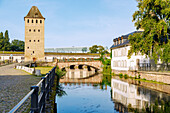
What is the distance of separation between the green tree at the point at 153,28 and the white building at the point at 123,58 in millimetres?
8335

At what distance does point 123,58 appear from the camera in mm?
38688

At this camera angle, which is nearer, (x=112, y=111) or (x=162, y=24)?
(x=112, y=111)

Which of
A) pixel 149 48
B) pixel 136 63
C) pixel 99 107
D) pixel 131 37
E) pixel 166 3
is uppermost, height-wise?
pixel 166 3

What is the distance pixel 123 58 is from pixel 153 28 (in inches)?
632

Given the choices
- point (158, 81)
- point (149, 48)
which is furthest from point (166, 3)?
point (158, 81)

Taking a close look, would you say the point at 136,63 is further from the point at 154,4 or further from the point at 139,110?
the point at 139,110

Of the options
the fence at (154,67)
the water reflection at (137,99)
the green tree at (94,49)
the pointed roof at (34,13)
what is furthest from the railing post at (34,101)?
the green tree at (94,49)

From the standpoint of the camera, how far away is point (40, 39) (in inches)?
2283

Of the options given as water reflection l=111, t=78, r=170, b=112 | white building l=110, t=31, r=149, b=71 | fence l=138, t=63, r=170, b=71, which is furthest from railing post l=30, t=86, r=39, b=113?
white building l=110, t=31, r=149, b=71

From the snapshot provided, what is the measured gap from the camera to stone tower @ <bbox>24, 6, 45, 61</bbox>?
57219 millimetres

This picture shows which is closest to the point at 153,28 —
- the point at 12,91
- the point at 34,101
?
the point at 12,91

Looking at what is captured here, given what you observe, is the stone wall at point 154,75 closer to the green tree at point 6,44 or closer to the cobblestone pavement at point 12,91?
the cobblestone pavement at point 12,91

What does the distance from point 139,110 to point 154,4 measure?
15873 mm

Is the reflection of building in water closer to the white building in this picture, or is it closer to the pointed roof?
the white building
